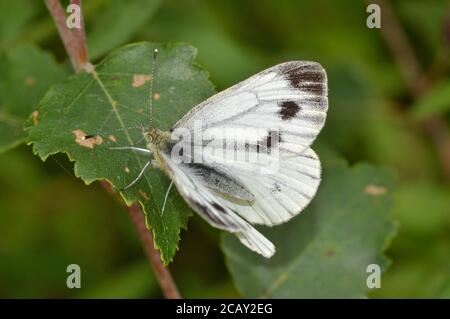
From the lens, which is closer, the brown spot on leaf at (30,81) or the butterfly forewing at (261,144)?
the butterfly forewing at (261,144)

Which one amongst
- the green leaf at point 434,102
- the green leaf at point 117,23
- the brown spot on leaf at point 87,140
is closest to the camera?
the brown spot on leaf at point 87,140

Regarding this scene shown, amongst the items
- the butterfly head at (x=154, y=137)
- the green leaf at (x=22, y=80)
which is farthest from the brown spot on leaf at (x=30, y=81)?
the butterfly head at (x=154, y=137)

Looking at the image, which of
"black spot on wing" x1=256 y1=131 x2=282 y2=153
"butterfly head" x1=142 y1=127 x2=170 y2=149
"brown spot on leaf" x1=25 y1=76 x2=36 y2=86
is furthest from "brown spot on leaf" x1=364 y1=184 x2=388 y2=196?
"brown spot on leaf" x1=25 y1=76 x2=36 y2=86

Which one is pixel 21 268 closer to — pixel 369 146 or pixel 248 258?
pixel 248 258

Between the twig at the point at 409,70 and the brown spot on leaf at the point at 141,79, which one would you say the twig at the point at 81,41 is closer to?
the brown spot on leaf at the point at 141,79

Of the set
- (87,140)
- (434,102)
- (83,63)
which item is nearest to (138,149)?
(87,140)

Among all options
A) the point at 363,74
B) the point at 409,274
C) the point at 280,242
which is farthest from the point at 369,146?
the point at 280,242
